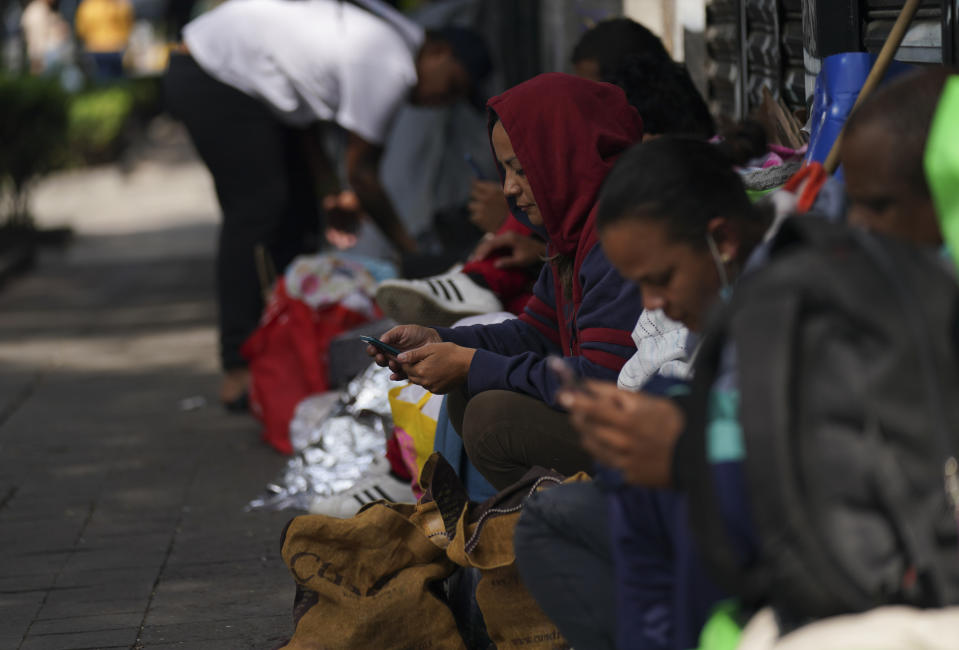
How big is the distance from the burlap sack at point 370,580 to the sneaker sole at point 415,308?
109 centimetres

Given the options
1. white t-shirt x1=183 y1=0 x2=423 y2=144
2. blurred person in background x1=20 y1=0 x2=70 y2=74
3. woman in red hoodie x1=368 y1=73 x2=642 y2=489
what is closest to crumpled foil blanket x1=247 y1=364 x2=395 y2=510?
woman in red hoodie x1=368 y1=73 x2=642 y2=489

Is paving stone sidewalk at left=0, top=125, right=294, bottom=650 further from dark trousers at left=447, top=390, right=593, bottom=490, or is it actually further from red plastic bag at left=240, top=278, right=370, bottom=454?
dark trousers at left=447, top=390, right=593, bottom=490

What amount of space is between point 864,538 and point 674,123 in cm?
220

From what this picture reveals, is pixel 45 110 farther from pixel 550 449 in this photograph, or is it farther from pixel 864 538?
pixel 864 538

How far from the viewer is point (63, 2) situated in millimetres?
21422

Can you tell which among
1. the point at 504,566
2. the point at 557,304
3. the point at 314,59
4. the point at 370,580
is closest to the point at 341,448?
the point at 557,304

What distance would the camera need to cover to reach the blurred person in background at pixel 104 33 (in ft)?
66.9

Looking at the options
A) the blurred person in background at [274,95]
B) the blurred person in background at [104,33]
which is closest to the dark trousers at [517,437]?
the blurred person in background at [274,95]

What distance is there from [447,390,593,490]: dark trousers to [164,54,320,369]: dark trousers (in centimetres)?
273

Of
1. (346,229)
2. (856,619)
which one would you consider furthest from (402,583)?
(346,229)

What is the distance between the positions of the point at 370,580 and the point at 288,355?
7.34ft

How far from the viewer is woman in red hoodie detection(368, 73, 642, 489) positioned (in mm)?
2771

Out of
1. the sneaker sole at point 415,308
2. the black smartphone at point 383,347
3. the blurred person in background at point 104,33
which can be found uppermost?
the black smartphone at point 383,347

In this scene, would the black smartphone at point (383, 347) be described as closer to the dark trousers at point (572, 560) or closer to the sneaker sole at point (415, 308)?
the dark trousers at point (572, 560)
